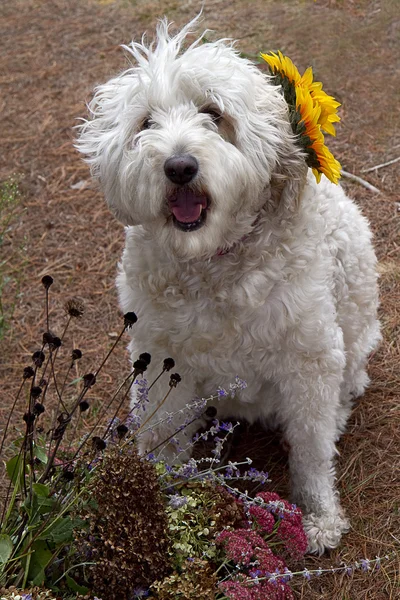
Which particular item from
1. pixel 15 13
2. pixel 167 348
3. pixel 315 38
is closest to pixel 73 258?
pixel 167 348

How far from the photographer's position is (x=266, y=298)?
273 cm

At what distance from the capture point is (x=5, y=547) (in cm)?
236

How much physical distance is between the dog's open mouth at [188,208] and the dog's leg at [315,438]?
674mm

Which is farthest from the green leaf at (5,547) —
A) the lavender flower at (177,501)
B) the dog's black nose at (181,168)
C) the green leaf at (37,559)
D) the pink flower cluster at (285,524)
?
the dog's black nose at (181,168)

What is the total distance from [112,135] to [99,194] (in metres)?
2.81

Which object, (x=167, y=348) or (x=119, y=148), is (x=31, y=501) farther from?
(x=119, y=148)

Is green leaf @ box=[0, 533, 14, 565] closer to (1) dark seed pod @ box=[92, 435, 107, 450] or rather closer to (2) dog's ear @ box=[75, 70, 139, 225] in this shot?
(1) dark seed pod @ box=[92, 435, 107, 450]

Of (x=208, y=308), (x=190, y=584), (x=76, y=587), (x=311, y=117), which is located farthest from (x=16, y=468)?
(x=311, y=117)

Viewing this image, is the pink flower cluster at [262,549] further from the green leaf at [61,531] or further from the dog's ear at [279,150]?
the dog's ear at [279,150]

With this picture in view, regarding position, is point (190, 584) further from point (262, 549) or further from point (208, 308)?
point (208, 308)

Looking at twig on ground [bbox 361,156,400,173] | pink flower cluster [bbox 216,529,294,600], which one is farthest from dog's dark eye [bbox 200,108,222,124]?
twig on ground [bbox 361,156,400,173]

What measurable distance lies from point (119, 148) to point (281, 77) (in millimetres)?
627

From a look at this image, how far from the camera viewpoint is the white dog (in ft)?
8.02

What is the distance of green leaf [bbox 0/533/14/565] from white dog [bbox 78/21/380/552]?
87cm
